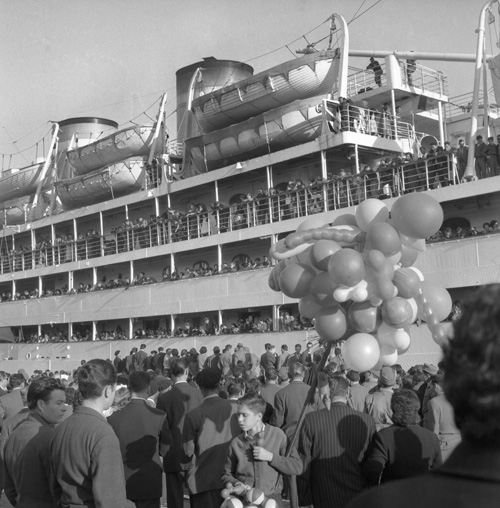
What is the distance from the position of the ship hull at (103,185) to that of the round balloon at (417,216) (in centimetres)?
2908

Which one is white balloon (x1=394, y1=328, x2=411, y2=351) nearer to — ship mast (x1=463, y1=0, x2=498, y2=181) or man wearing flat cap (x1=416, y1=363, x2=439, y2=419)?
man wearing flat cap (x1=416, y1=363, x2=439, y2=419)

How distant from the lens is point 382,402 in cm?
778

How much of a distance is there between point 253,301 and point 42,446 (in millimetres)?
20978

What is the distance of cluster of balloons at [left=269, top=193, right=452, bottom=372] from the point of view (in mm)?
5785

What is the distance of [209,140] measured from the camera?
29.4 m

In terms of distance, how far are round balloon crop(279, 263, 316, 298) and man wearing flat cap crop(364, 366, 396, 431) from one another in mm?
2091

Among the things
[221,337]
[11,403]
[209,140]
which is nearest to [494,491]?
[11,403]

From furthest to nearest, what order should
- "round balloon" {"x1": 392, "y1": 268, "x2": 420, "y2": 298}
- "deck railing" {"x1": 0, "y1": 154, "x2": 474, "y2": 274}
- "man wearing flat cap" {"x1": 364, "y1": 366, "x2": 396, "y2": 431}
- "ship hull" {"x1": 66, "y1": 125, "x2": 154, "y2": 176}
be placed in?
"ship hull" {"x1": 66, "y1": 125, "x2": 154, "y2": 176} → "deck railing" {"x1": 0, "y1": 154, "x2": 474, "y2": 274} → "man wearing flat cap" {"x1": 364, "y1": 366, "x2": 396, "y2": 431} → "round balloon" {"x1": 392, "y1": 268, "x2": 420, "y2": 298}

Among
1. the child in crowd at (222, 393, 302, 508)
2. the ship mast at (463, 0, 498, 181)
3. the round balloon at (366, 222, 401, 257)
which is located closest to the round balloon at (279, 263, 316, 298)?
the round balloon at (366, 222, 401, 257)

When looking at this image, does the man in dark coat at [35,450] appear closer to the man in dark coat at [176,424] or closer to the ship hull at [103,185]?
the man in dark coat at [176,424]

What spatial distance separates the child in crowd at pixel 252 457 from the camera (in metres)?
5.01

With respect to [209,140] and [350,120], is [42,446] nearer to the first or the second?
[350,120]

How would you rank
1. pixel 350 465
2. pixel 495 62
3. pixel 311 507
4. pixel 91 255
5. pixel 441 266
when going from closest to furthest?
pixel 350 465, pixel 311 507, pixel 441 266, pixel 495 62, pixel 91 255

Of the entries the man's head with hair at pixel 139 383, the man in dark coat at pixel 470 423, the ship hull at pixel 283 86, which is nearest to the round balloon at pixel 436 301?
the man's head with hair at pixel 139 383
